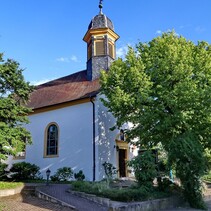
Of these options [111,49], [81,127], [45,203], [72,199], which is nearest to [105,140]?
[81,127]

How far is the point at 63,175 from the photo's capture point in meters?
17.4

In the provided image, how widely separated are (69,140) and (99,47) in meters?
8.79

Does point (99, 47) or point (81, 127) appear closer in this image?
point (81, 127)

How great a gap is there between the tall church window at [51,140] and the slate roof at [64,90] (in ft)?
5.98

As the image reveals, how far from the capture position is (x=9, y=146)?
13.1 meters

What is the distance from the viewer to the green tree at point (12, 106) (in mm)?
13023

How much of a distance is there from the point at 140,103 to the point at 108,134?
17.7 feet

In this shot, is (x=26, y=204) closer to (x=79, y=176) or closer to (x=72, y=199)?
(x=72, y=199)

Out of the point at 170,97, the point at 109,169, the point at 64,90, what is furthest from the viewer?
the point at 64,90

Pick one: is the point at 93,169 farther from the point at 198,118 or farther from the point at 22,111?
the point at 198,118

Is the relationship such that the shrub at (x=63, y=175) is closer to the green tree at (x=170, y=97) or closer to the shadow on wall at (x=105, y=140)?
the shadow on wall at (x=105, y=140)

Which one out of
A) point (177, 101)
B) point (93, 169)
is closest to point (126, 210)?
point (177, 101)

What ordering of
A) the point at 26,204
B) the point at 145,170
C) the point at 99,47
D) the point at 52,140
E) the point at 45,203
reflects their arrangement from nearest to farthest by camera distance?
the point at 26,204 → the point at 45,203 → the point at 145,170 → the point at 52,140 → the point at 99,47

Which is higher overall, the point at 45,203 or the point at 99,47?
the point at 99,47
